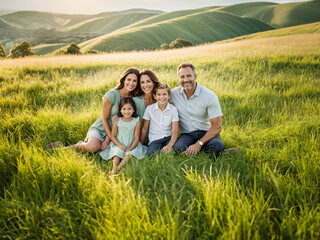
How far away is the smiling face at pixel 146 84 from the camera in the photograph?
3.59 m

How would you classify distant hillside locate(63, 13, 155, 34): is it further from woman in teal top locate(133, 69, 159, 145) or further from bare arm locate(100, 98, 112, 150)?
woman in teal top locate(133, 69, 159, 145)

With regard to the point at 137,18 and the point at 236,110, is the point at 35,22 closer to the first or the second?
the point at 137,18

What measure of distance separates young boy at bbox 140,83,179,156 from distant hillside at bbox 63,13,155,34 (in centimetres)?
13357

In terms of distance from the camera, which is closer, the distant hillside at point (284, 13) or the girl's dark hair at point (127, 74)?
the girl's dark hair at point (127, 74)

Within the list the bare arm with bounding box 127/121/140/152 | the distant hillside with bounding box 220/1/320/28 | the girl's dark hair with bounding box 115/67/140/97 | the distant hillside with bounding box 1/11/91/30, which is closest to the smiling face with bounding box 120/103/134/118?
the bare arm with bounding box 127/121/140/152

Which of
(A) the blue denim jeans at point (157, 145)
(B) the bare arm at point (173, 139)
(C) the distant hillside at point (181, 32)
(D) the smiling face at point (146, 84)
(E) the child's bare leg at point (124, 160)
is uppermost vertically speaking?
(C) the distant hillside at point (181, 32)

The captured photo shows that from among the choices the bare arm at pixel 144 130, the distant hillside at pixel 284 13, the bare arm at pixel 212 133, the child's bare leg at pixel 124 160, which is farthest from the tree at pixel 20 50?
the distant hillside at pixel 284 13

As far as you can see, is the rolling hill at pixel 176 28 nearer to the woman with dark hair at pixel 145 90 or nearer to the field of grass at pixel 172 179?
the field of grass at pixel 172 179

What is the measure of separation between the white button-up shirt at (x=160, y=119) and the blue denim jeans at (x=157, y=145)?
0.26 feet

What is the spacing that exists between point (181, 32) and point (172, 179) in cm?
7654

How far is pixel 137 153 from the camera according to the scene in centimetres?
325

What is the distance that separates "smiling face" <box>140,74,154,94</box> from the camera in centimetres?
359

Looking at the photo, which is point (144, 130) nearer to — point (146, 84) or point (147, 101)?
point (147, 101)

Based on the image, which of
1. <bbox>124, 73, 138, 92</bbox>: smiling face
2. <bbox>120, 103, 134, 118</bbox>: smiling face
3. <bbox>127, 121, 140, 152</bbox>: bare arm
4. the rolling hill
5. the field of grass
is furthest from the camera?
the rolling hill
